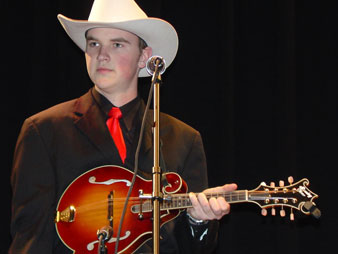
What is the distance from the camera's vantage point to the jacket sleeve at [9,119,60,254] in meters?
2.39

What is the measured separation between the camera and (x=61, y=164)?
2541 mm

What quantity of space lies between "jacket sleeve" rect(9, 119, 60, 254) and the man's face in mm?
454

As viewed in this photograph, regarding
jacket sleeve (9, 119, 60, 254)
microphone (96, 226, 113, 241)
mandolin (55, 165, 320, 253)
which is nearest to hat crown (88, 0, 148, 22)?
jacket sleeve (9, 119, 60, 254)

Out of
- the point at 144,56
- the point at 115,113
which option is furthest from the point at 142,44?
the point at 115,113

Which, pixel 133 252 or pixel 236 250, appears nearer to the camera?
pixel 133 252

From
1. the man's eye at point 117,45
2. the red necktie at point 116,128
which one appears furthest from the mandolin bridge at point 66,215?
the man's eye at point 117,45

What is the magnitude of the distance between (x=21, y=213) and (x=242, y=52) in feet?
6.86

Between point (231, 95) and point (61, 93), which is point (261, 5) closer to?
point (231, 95)

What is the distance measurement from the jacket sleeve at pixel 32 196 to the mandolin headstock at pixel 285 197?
0.99 meters

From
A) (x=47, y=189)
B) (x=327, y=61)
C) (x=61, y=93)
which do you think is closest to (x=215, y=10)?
(x=327, y=61)

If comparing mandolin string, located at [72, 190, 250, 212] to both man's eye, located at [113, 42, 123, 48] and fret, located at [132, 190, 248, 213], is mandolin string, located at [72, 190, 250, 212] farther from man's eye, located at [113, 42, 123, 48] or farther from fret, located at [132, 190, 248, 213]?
man's eye, located at [113, 42, 123, 48]

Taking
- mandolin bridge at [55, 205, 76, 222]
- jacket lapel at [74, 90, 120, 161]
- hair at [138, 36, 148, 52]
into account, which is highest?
hair at [138, 36, 148, 52]

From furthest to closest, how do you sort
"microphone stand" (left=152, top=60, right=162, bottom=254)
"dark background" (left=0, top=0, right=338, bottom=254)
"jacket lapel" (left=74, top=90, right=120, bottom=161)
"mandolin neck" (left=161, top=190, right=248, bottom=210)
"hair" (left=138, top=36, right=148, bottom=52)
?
"dark background" (left=0, top=0, right=338, bottom=254), "hair" (left=138, top=36, right=148, bottom=52), "jacket lapel" (left=74, top=90, right=120, bottom=161), "mandolin neck" (left=161, top=190, right=248, bottom=210), "microphone stand" (left=152, top=60, right=162, bottom=254)

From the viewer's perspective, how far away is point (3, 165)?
136 inches
